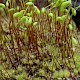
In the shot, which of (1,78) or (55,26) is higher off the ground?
(55,26)

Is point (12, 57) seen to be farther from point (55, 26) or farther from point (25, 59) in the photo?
point (55, 26)

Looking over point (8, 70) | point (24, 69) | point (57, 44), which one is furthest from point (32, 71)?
point (57, 44)

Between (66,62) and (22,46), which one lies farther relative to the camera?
(22,46)

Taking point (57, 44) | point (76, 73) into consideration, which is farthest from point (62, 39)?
point (76, 73)

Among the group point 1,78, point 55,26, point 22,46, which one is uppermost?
point 55,26

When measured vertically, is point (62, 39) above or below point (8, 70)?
above

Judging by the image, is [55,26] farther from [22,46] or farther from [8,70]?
[8,70]
